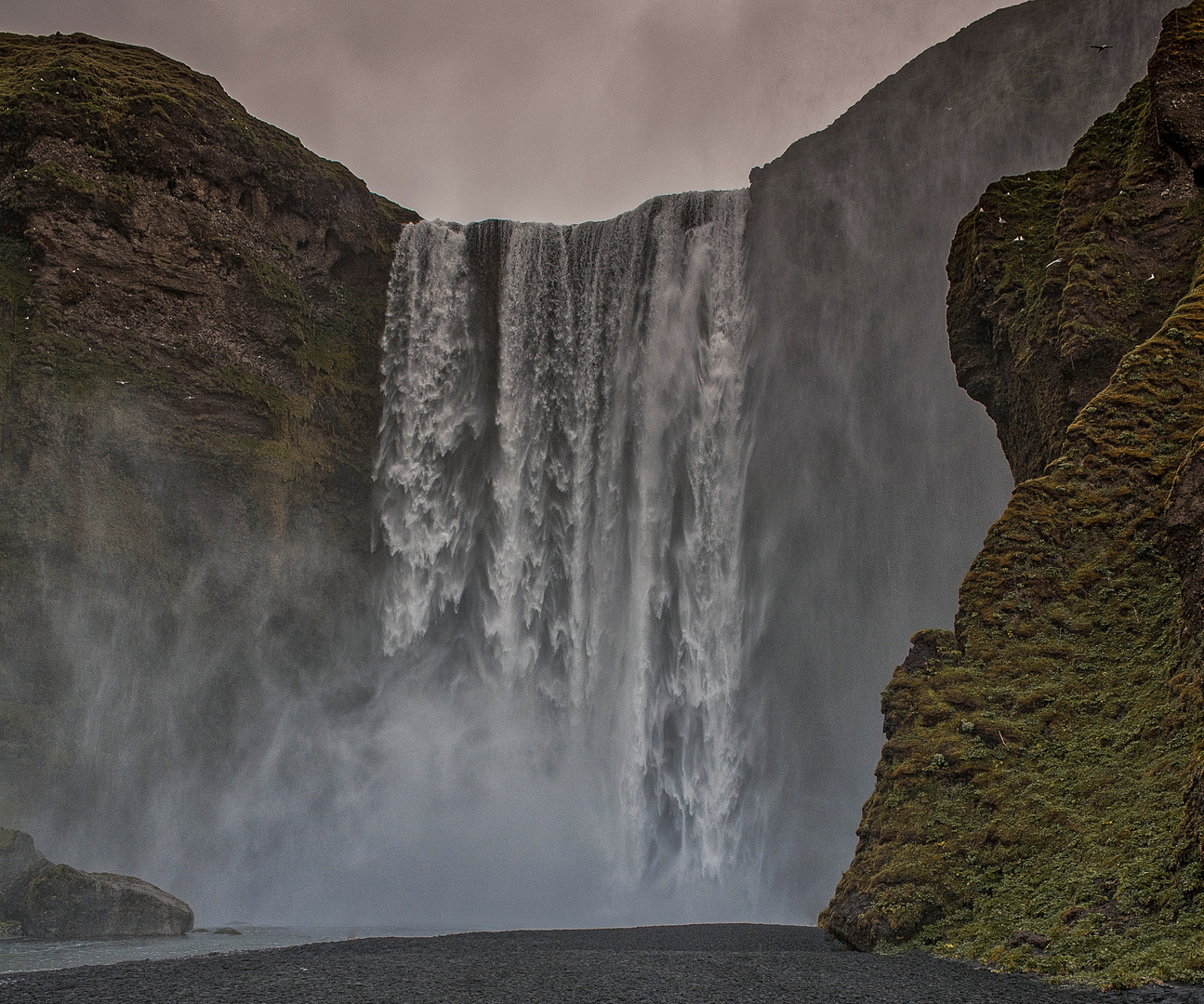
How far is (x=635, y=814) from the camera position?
2648cm

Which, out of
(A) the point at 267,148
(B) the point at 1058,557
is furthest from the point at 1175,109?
(A) the point at 267,148

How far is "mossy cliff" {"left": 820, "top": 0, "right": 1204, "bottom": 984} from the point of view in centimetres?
829

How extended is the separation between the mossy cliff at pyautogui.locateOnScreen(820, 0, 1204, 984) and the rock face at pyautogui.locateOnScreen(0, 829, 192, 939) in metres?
14.2

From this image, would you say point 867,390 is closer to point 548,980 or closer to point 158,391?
point 158,391

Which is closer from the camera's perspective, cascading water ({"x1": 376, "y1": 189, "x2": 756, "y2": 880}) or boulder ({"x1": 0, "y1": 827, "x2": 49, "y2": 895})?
boulder ({"x1": 0, "y1": 827, "x2": 49, "y2": 895})

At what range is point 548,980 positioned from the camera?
8.27 meters

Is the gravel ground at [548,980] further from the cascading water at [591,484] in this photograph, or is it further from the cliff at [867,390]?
the cliff at [867,390]

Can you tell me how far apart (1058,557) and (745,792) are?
54.9 ft

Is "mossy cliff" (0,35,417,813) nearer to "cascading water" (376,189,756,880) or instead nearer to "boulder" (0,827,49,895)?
"cascading water" (376,189,756,880)

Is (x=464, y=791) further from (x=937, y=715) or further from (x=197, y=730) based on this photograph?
(x=937, y=715)

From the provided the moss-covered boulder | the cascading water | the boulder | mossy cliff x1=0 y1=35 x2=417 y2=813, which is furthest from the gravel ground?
mossy cliff x1=0 y1=35 x2=417 y2=813

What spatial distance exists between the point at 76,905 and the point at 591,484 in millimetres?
17777

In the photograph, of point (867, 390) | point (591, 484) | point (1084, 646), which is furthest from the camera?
point (591, 484)

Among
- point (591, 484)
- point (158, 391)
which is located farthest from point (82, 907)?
point (591, 484)
